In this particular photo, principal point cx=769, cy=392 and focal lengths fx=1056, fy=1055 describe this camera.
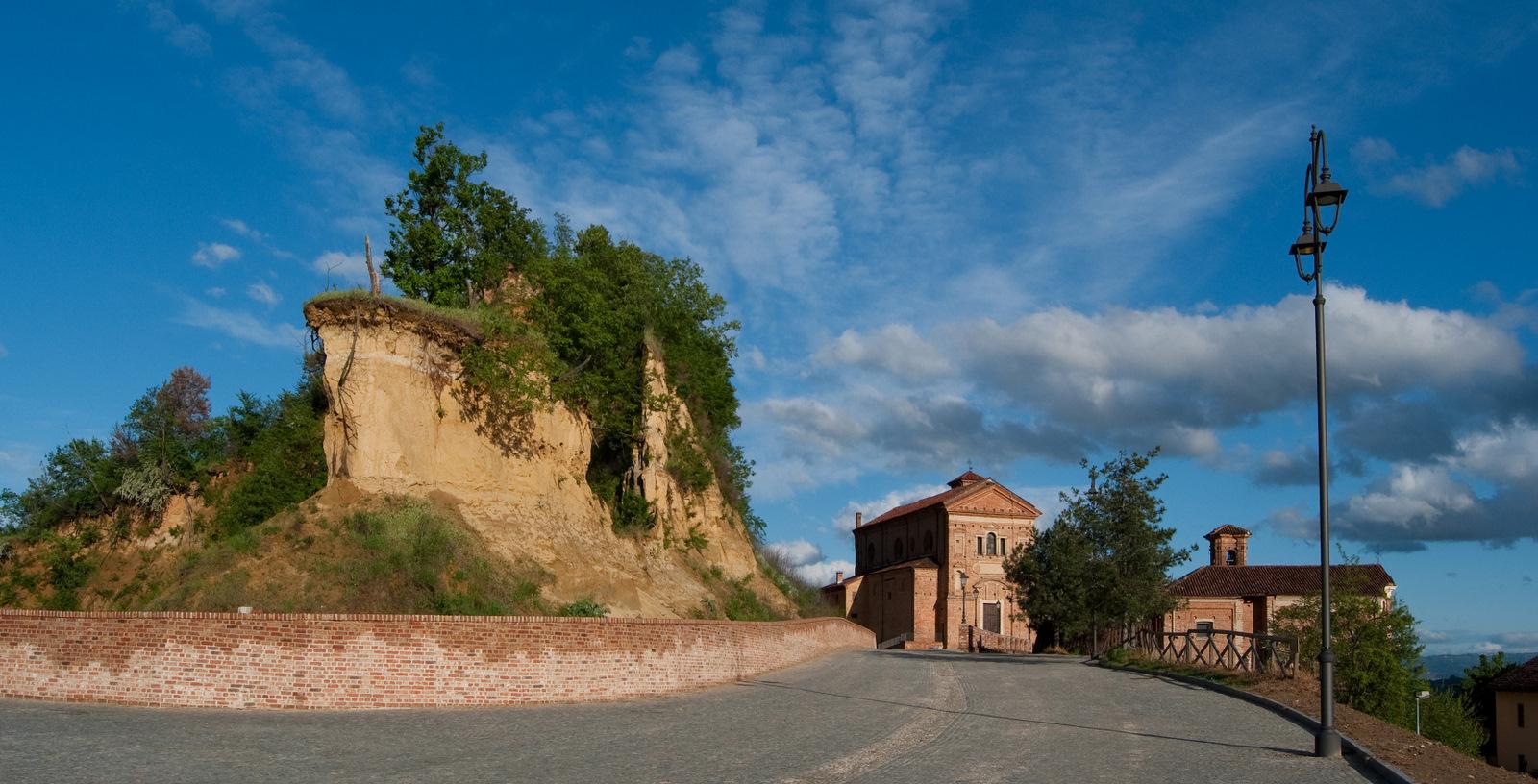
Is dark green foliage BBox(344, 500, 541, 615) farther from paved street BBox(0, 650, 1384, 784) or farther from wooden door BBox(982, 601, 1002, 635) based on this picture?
wooden door BBox(982, 601, 1002, 635)

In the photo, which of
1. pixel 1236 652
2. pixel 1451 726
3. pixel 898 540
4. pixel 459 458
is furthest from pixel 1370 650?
pixel 898 540

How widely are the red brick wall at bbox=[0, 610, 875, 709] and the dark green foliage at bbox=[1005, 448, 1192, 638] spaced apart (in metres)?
21.6

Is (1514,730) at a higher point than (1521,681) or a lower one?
lower

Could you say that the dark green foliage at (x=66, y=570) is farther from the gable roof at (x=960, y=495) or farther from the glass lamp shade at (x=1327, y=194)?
the gable roof at (x=960, y=495)

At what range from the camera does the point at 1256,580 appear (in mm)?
66500

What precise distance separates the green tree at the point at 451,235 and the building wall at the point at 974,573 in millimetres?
38846

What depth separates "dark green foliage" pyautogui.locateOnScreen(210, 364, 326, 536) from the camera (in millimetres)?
31391

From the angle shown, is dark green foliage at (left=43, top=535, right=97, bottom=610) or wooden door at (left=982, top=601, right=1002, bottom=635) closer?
dark green foliage at (left=43, top=535, right=97, bottom=610)

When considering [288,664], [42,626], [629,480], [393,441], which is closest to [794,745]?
[288,664]

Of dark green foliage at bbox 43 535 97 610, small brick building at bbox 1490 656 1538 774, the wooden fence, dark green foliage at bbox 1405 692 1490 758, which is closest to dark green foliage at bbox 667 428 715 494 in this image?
the wooden fence

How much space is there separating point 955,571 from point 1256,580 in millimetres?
18794

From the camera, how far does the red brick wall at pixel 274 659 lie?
635 inches

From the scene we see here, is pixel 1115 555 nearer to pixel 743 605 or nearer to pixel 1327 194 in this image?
pixel 743 605

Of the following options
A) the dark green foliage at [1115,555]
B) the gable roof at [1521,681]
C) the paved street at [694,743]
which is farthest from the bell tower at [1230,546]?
the paved street at [694,743]
